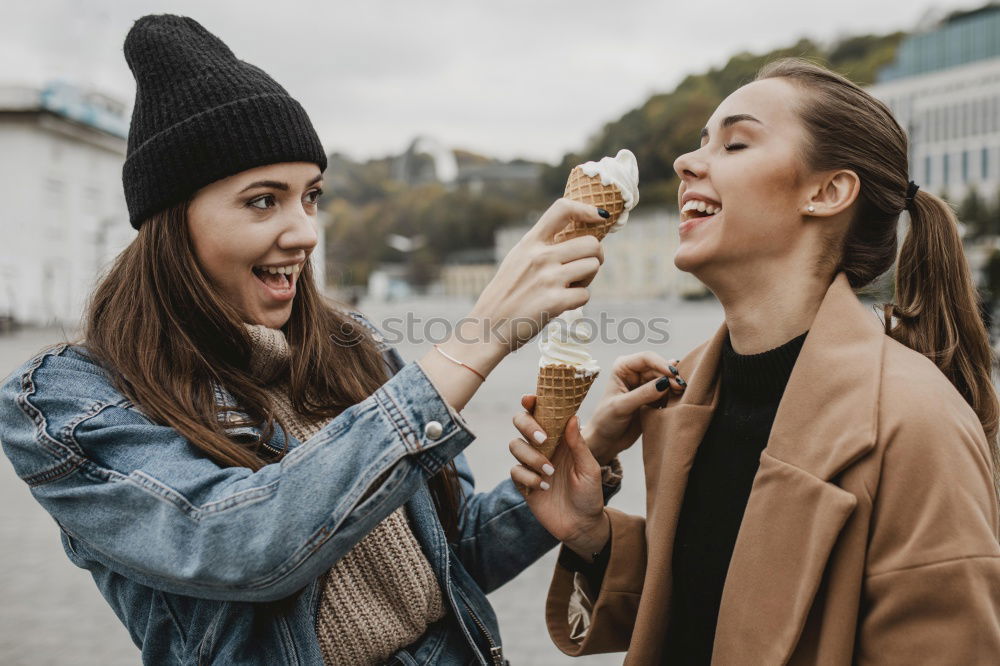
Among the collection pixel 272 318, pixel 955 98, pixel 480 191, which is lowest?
pixel 272 318

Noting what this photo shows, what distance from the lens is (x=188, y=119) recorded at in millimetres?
1976

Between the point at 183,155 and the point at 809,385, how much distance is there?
1.61m

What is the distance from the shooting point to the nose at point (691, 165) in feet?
7.01

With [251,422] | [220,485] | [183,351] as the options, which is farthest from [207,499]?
[183,351]

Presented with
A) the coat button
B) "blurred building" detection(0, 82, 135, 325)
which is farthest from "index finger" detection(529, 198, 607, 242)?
"blurred building" detection(0, 82, 135, 325)

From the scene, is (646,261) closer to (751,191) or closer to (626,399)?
(626,399)

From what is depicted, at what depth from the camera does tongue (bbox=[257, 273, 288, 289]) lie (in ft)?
7.09

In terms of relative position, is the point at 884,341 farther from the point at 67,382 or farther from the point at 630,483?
the point at 630,483

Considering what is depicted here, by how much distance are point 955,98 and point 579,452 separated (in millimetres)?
79478

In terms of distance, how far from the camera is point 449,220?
4321 inches

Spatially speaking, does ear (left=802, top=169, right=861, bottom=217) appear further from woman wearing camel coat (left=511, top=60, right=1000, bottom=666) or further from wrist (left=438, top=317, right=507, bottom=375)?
wrist (left=438, top=317, right=507, bottom=375)

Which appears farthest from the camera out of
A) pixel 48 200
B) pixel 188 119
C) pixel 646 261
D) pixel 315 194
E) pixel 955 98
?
pixel 646 261

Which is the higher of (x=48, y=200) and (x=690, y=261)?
(x=48, y=200)

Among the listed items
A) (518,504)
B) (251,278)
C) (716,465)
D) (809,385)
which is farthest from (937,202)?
(251,278)
